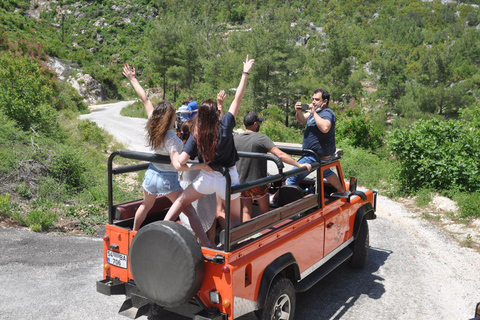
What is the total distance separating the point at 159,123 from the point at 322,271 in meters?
2.68

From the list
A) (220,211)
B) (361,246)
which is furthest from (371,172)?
(220,211)

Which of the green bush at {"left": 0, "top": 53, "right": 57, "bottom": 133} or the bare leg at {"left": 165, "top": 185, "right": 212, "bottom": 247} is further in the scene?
the green bush at {"left": 0, "top": 53, "right": 57, "bottom": 133}

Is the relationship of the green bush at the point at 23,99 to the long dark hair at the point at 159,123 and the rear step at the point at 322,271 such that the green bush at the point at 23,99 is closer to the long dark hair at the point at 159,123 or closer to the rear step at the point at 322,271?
the long dark hair at the point at 159,123

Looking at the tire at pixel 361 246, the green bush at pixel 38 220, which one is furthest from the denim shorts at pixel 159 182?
the green bush at pixel 38 220

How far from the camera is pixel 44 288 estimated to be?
5.45m

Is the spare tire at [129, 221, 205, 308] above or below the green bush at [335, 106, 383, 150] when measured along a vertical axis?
above

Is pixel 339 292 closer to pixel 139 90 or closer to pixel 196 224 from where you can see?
pixel 196 224

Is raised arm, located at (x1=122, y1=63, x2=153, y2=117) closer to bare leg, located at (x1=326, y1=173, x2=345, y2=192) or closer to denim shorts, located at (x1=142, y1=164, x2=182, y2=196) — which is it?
denim shorts, located at (x1=142, y1=164, x2=182, y2=196)

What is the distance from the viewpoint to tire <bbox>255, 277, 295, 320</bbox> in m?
4.04

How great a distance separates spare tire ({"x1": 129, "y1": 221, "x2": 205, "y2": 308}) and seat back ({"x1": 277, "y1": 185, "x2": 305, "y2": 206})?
196 cm

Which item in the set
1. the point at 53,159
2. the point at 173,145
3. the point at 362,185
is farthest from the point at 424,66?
the point at 173,145

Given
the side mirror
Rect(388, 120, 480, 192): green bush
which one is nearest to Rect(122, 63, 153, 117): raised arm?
the side mirror

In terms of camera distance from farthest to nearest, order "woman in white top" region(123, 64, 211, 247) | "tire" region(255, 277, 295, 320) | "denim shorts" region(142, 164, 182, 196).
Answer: "denim shorts" region(142, 164, 182, 196) → "woman in white top" region(123, 64, 211, 247) → "tire" region(255, 277, 295, 320)

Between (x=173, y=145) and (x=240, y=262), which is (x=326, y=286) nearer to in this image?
(x=240, y=262)
